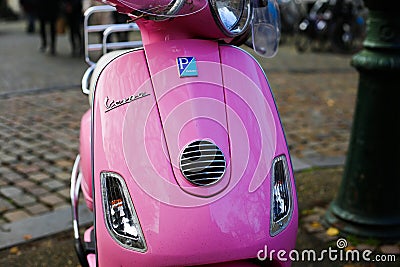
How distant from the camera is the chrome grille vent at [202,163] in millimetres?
1831

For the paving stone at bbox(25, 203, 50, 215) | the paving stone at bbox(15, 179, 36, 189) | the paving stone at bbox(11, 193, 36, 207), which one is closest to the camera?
the paving stone at bbox(25, 203, 50, 215)

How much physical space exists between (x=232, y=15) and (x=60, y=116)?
4.52m

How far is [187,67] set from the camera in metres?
1.98

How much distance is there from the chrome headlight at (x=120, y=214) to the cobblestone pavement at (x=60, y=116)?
1.96 meters

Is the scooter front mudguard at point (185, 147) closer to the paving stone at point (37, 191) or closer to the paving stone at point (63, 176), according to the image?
the paving stone at point (37, 191)

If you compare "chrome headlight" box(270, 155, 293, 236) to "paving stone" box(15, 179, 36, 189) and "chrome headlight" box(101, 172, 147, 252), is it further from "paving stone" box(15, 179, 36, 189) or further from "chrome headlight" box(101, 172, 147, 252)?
"paving stone" box(15, 179, 36, 189)

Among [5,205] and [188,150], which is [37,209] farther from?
[188,150]

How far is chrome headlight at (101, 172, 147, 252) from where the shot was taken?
1.81 m

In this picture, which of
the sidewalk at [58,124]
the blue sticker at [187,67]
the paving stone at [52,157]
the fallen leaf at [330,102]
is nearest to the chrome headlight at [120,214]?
the blue sticker at [187,67]

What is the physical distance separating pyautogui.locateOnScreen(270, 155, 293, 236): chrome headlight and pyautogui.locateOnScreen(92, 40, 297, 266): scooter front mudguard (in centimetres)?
2

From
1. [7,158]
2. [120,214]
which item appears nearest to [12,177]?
[7,158]

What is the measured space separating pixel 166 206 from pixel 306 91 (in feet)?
21.1
